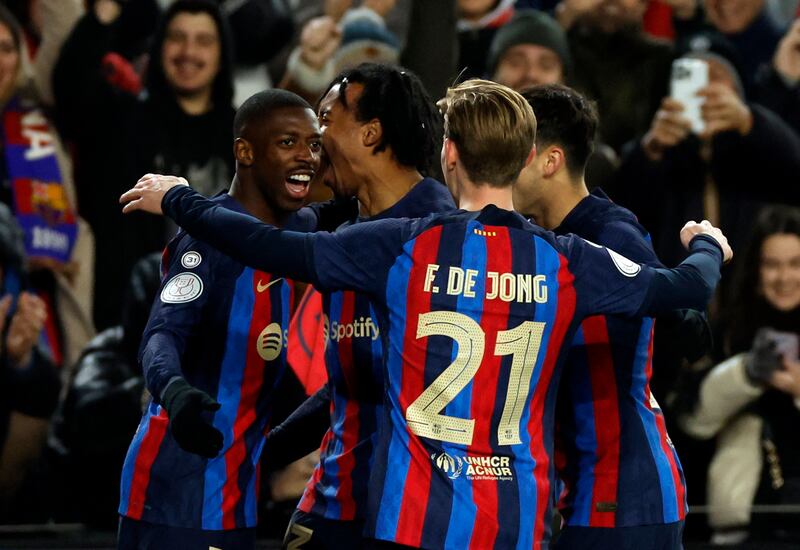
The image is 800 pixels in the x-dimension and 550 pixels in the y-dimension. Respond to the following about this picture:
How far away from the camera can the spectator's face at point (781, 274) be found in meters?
5.81

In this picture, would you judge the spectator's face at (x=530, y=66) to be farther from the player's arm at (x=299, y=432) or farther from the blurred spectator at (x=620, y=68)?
the player's arm at (x=299, y=432)

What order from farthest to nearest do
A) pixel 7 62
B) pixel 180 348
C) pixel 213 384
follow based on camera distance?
pixel 7 62 < pixel 213 384 < pixel 180 348

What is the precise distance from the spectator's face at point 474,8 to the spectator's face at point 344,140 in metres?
3.39

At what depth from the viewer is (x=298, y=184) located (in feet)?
11.9

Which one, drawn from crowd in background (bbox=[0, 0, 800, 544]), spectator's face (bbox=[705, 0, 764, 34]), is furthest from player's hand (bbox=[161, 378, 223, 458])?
spectator's face (bbox=[705, 0, 764, 34])

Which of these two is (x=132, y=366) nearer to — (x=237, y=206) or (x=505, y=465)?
(x=237, y=206)

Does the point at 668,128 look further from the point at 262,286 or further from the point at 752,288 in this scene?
the point at 262,286

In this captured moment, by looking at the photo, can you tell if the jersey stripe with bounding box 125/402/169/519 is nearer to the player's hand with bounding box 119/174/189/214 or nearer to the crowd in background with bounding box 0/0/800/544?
the player's hand with bounding box 119/174/189/214

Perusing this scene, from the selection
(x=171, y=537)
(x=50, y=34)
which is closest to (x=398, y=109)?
(x=171, y=537)

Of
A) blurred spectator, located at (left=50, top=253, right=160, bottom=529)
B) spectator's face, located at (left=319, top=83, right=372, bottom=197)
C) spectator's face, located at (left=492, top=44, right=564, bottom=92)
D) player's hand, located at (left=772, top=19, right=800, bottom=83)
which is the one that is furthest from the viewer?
player's hand, located at (left=772, top=19, right=800, bottom=83)

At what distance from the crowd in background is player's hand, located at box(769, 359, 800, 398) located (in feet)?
0.04

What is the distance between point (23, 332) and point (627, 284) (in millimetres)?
3149

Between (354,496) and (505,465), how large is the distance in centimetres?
52

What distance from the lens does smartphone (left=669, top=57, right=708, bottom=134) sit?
6.16 m
